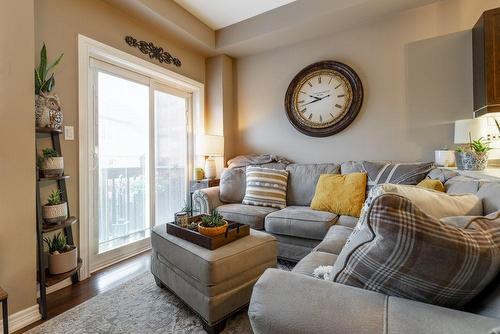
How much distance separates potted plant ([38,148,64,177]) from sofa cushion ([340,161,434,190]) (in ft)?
8.37

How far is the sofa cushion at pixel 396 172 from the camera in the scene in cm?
225

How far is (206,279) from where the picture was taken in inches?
53.6

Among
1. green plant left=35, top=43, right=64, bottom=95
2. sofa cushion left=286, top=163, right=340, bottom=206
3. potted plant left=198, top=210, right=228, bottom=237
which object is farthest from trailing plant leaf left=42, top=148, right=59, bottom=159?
sofa cushion left=286, top=163, right=340, bottom=206

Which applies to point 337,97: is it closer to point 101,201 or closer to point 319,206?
point 319,206

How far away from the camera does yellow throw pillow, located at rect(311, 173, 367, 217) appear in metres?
2.28

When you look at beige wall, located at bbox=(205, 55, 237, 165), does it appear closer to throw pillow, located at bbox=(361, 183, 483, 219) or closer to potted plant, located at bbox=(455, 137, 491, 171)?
potted plant, located at bbox=(455, 137, 491, 171)

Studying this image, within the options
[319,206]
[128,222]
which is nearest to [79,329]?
[128,222]

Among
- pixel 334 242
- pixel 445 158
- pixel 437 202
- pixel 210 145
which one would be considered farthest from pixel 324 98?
pixel 437 202

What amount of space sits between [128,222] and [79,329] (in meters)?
1.33

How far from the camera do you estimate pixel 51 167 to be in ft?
5.78

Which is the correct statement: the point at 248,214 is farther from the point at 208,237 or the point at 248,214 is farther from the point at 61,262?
the point at 61,262

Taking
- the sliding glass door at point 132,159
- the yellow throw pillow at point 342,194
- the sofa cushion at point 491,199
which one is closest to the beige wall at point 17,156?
the sliding glass door at point 132,159

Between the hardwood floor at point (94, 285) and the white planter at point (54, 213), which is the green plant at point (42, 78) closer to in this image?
the white planter at point (54, 213)

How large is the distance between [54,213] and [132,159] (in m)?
1.08
